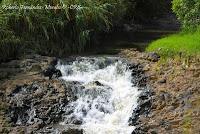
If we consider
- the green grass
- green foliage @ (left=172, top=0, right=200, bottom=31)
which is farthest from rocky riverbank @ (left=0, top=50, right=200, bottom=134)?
green foliage @ (left=172, top=0, right=200, bottom=31)

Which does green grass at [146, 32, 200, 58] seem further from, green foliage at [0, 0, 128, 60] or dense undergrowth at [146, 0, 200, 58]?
green foliage at [0, 0, 128, 60]

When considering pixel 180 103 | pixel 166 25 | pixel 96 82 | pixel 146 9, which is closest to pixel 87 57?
Answer: pixel 96 82

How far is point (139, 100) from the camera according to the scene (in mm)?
14508

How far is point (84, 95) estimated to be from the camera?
15.0 m

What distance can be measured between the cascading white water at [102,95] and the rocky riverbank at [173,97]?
58 centimetres

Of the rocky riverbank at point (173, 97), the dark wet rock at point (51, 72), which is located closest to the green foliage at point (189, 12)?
the rocky riverbank at point (173, 97)

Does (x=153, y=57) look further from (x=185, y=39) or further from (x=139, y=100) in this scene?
(x=139, y=100)

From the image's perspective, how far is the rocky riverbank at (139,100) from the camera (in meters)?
13.6

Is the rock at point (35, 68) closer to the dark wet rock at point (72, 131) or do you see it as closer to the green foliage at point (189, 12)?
the dark wet rock at point (72, 131)

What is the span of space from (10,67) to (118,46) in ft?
16.3

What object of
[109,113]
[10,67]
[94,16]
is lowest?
[109,113]

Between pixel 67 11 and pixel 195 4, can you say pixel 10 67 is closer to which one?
pixel 67 11

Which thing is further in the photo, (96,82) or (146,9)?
(146,9)

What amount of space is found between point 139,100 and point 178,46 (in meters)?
3.26
